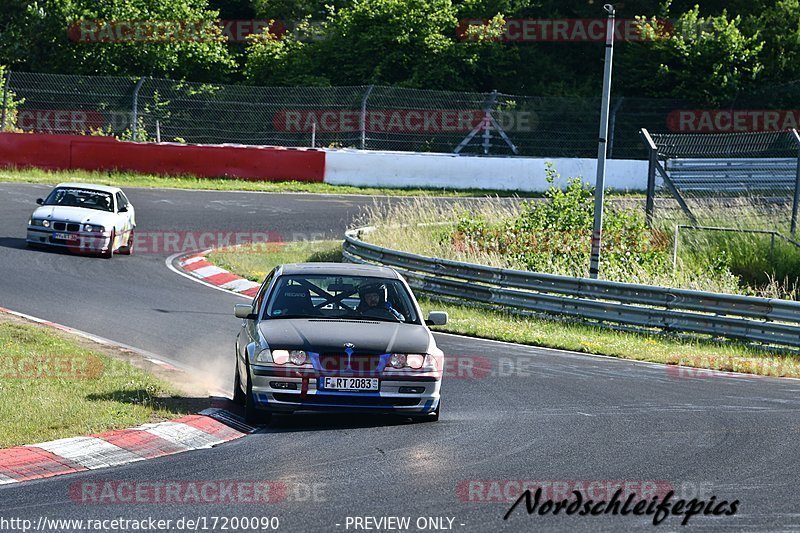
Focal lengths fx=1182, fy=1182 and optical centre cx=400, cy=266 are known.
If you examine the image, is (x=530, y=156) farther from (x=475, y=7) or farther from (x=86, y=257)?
(x=86, y=257)

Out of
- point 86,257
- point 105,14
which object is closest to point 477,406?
point 86,257

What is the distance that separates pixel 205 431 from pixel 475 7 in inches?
1570

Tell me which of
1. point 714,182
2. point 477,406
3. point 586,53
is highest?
point 586,53

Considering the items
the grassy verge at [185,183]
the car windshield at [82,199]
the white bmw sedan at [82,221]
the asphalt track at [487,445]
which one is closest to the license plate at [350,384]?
the asphalt track at [487,445]

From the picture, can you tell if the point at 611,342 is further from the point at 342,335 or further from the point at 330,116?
the point at 330,116

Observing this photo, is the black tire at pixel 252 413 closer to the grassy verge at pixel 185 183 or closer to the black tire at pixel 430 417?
the black tire at pixel 430 417

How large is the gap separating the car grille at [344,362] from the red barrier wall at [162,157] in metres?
25.1

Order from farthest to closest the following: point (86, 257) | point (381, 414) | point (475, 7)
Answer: point (475, 7) < point (86, 257) < point (381, 414)

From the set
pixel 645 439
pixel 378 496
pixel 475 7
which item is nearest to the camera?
pixel 378 496

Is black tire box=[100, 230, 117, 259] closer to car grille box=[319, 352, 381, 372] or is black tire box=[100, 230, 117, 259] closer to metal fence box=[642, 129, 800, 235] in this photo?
metal fence box=[642, 129, 800, 235]

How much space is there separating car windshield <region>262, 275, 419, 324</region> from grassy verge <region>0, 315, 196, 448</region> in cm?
125

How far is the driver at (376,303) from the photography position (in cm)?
1066

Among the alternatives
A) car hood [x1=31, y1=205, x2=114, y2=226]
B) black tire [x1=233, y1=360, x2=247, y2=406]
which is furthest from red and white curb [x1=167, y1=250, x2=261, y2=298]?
black tire [x1=233, y1=360, x2=247, y2=406]

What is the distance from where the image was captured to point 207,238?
2586cm
